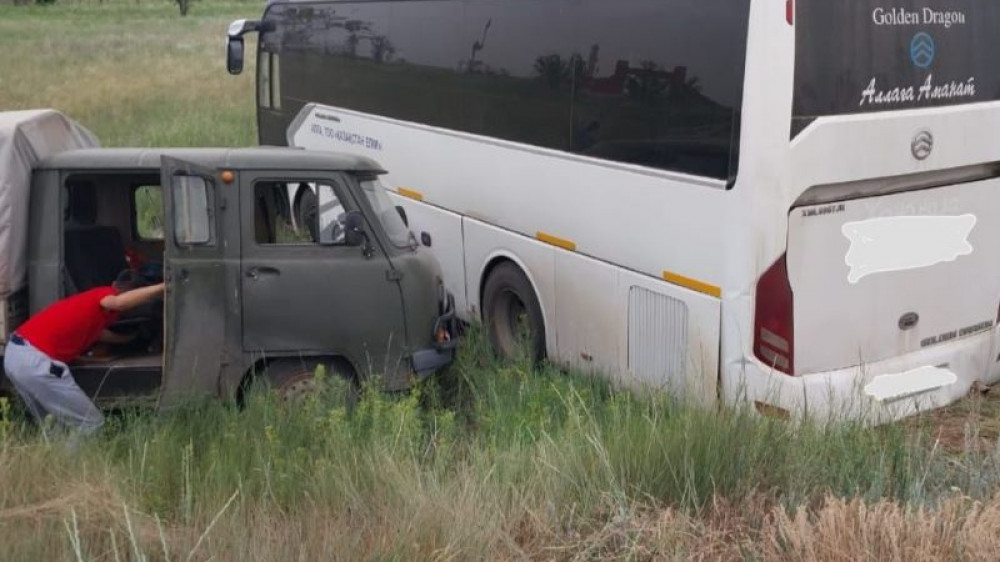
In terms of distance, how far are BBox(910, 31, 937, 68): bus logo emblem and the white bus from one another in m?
0.01

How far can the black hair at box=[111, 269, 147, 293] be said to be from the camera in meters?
6.78

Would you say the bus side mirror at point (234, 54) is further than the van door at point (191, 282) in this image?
Yes

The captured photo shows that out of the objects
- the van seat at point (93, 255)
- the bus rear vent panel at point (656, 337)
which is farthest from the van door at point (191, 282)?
the bus rear vent panel at point (656, 337)

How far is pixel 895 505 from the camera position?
13.6 feet

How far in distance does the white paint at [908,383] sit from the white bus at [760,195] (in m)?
0.01

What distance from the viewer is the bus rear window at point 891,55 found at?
20.8 ft

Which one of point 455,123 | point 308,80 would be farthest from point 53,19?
point 455,123

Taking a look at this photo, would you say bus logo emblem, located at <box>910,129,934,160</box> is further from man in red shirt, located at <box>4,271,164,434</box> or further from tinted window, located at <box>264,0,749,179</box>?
man in red shirt, located at <box>4,271,164,434</box>

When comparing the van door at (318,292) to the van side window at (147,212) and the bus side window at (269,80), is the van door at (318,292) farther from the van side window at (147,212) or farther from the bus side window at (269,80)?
the bus side window at (269,80)

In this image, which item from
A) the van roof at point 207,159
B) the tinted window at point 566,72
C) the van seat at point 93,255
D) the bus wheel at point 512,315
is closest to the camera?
the tinted window at point 566,72

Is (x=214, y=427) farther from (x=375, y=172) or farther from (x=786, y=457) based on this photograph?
(x=786, y=457)

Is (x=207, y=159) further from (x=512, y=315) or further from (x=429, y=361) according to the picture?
(x=512, y=315)

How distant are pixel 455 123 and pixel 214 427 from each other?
14.3ft

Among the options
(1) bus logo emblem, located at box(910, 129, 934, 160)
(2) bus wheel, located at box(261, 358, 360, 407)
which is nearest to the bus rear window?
(1) bus logo emblem, located at box(910, 129, 934, 160)
